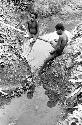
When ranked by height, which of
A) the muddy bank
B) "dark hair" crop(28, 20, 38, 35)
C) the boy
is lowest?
the muddy bank

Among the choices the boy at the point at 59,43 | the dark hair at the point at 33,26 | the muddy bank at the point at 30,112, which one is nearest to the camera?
the muddy bank at the point at 30,112

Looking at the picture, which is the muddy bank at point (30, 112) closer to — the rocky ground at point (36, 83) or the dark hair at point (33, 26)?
the rocky ground at point (36, 83)

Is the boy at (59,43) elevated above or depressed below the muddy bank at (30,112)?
above

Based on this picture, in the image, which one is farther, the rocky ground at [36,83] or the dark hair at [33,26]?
the dark hair at [33,26]

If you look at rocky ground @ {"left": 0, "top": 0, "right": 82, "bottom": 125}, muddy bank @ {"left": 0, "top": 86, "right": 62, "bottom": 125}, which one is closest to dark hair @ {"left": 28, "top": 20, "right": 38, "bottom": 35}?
rocky ground @ {"left": 0, "top": 0, "right": 82, "bottom": 125}

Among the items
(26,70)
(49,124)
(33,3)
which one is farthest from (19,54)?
(33,3)

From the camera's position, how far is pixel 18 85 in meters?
8.72

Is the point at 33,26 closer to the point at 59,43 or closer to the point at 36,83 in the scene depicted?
the point at 59,43

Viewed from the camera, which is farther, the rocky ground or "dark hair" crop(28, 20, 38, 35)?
"dark hair" crop(28, 20, 38, 35)

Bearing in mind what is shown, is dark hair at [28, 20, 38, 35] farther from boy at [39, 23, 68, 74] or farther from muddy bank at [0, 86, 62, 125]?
muddy bank at [0, 86, 62, 125]

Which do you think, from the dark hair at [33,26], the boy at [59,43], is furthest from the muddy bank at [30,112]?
the dark hair at [33,26]

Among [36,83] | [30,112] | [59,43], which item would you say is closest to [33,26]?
[59,43]

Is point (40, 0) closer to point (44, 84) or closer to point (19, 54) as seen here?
point (19, 54)

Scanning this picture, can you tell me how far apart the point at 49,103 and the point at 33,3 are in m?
6.74
